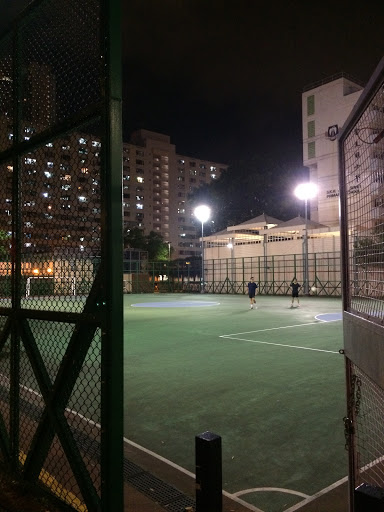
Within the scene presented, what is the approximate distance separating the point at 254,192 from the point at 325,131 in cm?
1408

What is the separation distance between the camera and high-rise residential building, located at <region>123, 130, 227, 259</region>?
375ft

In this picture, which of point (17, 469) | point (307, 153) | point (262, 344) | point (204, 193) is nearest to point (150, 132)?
point (204, 193)

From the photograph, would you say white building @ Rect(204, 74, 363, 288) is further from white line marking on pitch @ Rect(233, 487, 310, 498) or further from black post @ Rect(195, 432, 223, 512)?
black post @ Rect(195, 432, 223, 512)

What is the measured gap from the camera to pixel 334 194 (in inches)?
1746

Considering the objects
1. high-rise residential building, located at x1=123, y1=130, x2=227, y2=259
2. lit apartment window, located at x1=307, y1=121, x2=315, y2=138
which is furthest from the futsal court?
high-rise residential building, located at x1=123, y1=130, x2=227, y2=259

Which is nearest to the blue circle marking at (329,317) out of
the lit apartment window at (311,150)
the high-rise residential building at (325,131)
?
the high-rise residential building at (325,131)

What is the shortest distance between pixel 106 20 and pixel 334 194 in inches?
1725

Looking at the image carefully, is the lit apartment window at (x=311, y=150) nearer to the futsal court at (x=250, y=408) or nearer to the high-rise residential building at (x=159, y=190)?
the futsal court at (x=250, y=408)

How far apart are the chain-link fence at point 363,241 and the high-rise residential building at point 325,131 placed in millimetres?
42207

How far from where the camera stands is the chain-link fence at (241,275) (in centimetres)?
3522

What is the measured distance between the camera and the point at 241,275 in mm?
41875

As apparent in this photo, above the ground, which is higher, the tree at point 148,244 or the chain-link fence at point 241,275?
the tree at point 148,244

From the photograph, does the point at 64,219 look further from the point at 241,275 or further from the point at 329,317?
the point at 241,275

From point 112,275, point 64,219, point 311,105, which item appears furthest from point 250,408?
point 311,105
